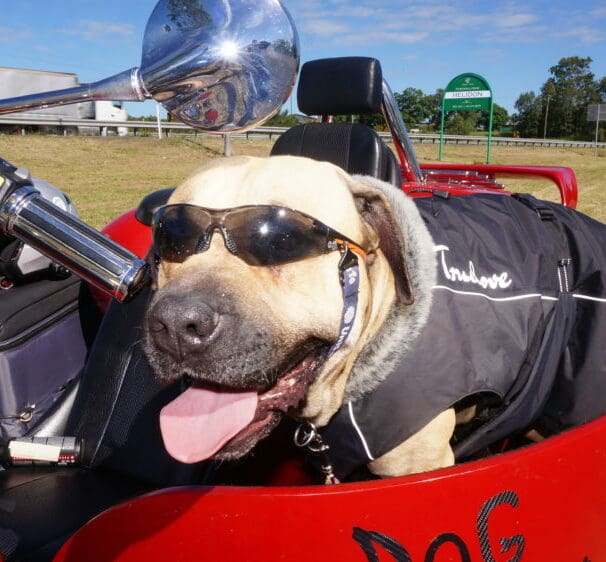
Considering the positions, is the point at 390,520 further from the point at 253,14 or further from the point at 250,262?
the point at 253,14

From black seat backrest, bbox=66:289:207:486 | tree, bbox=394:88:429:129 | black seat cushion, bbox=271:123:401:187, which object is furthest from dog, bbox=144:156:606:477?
tree, bbox=394:88:429:129

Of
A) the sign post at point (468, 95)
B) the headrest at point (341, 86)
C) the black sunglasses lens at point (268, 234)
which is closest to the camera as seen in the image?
the black sunglasses lens at point (268, 234)

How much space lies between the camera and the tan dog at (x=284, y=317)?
4.69 ft

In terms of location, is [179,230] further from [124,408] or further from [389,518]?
[389,518]

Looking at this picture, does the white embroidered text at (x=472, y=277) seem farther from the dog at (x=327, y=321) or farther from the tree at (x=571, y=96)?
the tree at (x=571, y=96)

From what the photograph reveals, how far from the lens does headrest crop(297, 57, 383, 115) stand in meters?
3.12

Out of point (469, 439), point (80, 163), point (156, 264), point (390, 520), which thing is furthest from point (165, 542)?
point (80, 163)

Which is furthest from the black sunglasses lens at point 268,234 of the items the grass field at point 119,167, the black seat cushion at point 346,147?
the grass field at point 119,167

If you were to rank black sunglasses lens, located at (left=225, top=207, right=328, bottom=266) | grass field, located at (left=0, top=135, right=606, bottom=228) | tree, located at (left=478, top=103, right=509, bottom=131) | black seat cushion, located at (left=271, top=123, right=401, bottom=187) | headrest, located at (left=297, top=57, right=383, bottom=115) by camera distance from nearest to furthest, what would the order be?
black sunglasses lens, located at (left=225, top=207, right=328, bottom=266) < black seat cushion, located at (left=271, top=123, right=401, bottom=187) < headrest, located at (left=297, top=57, right=383, bottom=115) < grass field, located at (left=0, top=135, right=606, bottom=228) < tree, located at (left=478, top=103, right=509, bottom=131)

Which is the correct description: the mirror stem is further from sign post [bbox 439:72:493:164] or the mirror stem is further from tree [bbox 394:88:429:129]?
tree [bbox 394:88:429:129]

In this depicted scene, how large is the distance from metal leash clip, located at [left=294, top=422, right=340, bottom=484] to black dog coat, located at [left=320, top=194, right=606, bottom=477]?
0.03m

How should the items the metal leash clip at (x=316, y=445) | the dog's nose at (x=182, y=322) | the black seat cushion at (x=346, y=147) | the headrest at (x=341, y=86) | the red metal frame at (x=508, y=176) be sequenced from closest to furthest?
the dog's nose at (x=182, y=322), the metal leash clip at (x=316, y=445), the black seat cushion at (x=346, y=147), the headrest at (x=341, y=86), the red metal frame at (x=508, y=176)

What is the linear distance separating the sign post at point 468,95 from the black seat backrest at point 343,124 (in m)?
11.9

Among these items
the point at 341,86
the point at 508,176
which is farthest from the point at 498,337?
the point at 508,176
